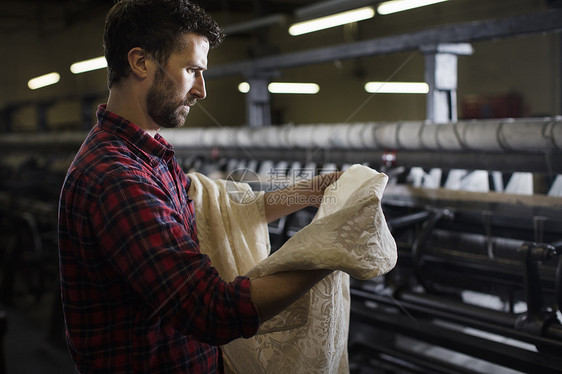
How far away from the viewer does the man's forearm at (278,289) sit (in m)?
0.68

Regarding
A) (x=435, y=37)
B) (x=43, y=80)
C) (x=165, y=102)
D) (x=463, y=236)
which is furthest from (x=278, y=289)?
(x=43, y=80)

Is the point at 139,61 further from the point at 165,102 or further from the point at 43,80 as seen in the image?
the point at 43,80

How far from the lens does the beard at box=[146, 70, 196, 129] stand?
0.78 m

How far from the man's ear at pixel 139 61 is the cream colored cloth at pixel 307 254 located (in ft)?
1.03

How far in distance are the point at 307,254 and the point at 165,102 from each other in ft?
1.08

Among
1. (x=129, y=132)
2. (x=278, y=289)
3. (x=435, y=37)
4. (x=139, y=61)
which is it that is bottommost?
(x=278, y=289)

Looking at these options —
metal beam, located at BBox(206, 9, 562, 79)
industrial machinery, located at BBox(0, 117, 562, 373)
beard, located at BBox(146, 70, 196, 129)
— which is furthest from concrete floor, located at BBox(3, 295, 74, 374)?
beard, located at BBox(146, 70, 196, 129)

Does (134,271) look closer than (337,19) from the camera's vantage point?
Yes

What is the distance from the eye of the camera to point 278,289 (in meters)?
→ 0.70

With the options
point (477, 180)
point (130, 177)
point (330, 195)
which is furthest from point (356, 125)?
point (130, 177)

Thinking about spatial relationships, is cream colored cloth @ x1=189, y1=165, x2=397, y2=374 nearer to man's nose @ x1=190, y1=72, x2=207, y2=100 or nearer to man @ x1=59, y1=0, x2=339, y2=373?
man @ x1=59, y1=0, x2=339, y2=373

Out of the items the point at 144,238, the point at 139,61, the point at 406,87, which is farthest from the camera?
the point at 406,87

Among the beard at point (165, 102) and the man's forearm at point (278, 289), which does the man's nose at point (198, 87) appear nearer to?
the beard at point (165, 102)

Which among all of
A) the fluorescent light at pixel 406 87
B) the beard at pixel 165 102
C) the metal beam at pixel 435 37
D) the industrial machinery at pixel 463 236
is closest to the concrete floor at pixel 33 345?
the industrial machinery at pixel 463 236
